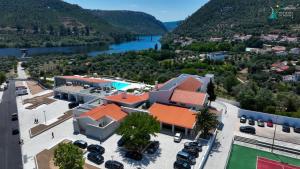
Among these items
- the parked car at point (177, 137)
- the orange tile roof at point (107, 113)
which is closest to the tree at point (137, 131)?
the parked car at point (177, 137)

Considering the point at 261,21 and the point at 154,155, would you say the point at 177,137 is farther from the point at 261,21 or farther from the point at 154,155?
the point at 261,21

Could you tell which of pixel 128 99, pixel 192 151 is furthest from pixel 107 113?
pixel 192 151

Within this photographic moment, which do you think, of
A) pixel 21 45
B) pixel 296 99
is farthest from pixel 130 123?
pixel 21 45

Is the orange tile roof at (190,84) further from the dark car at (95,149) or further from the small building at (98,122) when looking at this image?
the dark car at (95,149)

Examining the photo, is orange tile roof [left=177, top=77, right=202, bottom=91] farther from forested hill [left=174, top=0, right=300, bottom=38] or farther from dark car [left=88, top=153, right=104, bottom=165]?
forested hill [left=174, top=0, right=300, bottom=38]

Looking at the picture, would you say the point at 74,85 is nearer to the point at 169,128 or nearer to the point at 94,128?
the point at 94,128
